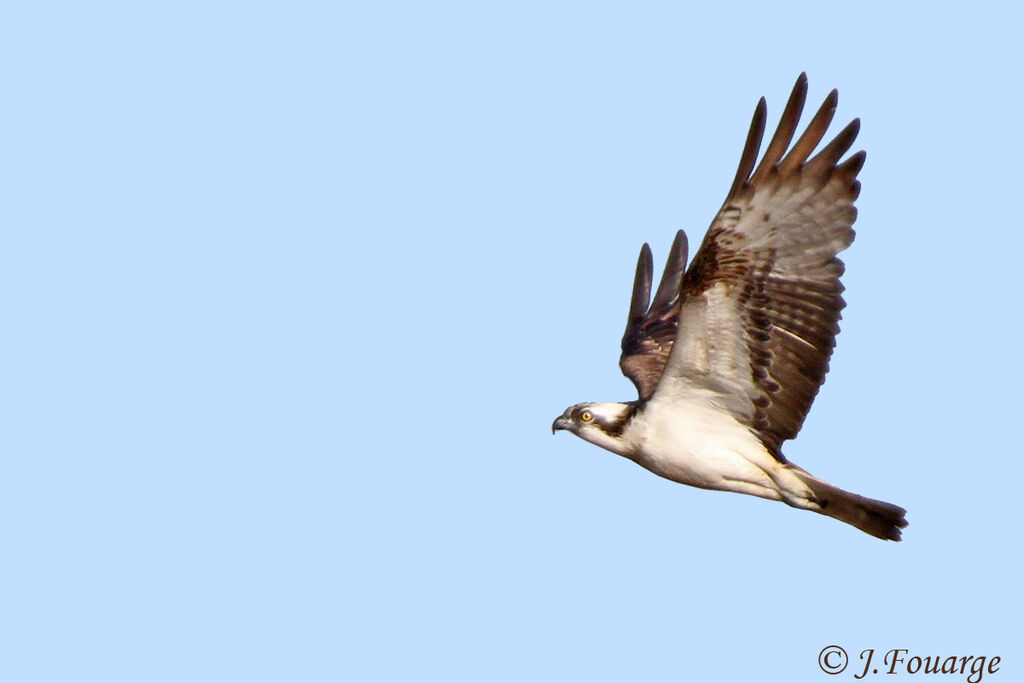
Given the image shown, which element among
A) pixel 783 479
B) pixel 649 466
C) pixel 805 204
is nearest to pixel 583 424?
pixel 649 466

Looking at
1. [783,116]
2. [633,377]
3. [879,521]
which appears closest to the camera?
[783,116]

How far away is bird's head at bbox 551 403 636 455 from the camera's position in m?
12.3

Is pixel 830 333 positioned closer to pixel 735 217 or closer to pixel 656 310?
pixel 735 217

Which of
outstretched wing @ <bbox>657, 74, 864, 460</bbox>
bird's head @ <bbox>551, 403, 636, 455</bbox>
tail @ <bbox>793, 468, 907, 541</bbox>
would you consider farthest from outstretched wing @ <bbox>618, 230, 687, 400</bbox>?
tail @ <bbox>793, 468, 907, 541</bbox>

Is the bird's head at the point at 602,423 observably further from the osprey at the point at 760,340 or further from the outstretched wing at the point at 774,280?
the outstretched wing at the point at 774,280

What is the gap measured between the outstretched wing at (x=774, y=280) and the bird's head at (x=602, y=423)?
54 cm

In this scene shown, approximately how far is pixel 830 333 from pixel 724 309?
774 mm

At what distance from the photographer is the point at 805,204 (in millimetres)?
11297

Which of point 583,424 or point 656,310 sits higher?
point 656,310

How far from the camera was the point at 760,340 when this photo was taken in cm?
1169

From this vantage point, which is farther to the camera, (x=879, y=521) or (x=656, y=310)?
(x=656, y=310)

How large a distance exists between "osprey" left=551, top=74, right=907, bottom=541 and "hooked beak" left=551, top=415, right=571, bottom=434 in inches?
0.5

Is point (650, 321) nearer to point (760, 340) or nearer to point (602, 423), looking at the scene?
point (602, 423)

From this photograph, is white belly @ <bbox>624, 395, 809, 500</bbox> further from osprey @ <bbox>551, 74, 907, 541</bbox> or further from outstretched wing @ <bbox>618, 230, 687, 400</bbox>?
outstretched wing @ <bbox>618, 230, 687, 400</bbox>
